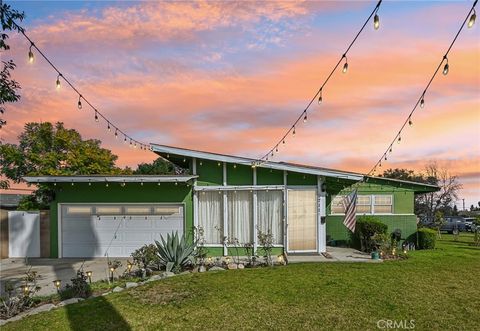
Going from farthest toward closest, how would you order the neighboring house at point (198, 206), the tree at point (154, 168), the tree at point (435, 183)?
the tree at point (435, 183) → the tree at point (154, 168) → the neighboring house at point (198, 206)

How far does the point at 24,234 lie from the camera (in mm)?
13398

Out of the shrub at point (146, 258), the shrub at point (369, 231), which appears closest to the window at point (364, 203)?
the shrub at point (369, 231)

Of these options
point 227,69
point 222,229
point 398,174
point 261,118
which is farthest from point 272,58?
point 398,174

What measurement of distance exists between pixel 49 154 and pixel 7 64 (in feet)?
75.5

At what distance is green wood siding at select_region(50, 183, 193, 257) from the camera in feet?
42.6

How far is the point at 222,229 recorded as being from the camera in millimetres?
12570

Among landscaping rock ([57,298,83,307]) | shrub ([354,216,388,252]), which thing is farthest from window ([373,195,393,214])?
landscaping rock ([57,298,83,307])

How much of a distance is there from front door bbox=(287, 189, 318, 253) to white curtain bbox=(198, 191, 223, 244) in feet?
7.54

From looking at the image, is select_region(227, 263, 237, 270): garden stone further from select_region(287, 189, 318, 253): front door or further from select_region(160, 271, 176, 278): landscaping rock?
select_region(287, 189, 318, 253): front door

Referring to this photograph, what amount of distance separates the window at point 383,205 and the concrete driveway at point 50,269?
1126 cm

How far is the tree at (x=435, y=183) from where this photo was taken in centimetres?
4200

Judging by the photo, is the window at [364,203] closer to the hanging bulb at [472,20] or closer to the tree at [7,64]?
the hanging bulb at [472,20]

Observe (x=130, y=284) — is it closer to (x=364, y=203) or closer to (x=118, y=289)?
(x=118, y=289)
